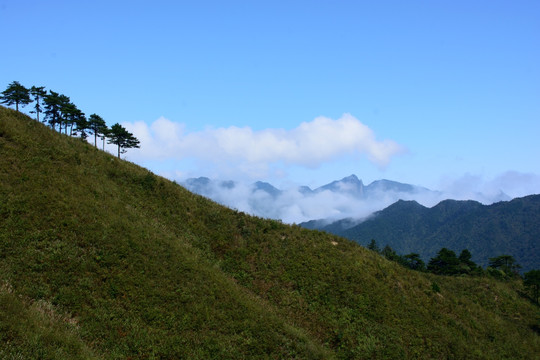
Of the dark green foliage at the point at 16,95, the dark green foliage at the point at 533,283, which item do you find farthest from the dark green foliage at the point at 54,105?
the dark green foliage at the point at 533,283

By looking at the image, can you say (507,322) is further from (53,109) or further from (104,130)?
(53,109)

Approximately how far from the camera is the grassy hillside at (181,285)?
17.6 metres

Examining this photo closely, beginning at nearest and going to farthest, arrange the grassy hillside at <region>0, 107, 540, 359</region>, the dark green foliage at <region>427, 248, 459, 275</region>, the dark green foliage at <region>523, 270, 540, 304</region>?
1. the grassy hillside at <region>0, 107, 540, 359</region>
2. the dark green foliage at <region>523, 270, 540, 304</region>
3. the dark green foliage at <region>427, 248, 459, 275</region>

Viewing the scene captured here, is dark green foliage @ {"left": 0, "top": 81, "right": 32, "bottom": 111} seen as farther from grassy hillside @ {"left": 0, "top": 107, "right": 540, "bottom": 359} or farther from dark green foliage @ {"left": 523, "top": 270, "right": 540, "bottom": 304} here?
dark green foliage @ {"left": 523, "top": 270, "right": 540, "bottom": 304}

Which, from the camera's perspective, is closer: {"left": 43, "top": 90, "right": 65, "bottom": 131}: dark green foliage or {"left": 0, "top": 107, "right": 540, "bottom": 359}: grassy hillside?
{"left": 0, "top": 107, "right": 540, "bottom": 359}: grassy hillside

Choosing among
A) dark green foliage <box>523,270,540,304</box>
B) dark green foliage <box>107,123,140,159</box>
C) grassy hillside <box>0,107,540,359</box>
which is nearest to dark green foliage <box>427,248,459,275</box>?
dark green foliage <box>523,270,540,304</box>

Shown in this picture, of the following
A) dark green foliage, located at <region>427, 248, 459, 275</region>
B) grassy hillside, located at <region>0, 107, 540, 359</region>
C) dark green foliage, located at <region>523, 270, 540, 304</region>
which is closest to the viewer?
grassy hillside, located at <region>0, 107, 540, 359</region>

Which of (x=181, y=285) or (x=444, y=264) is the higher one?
(x=181, y=285)

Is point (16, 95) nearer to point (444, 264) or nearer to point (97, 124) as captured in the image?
point (97, 124)

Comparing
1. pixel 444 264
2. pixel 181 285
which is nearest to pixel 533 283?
pixel 444 264

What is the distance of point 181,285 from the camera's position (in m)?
22.5

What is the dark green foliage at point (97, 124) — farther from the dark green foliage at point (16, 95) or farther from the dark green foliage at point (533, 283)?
the dark green foliage at point (533, 283)

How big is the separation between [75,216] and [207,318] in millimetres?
12976

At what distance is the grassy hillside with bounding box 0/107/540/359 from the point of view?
17.6 meters
